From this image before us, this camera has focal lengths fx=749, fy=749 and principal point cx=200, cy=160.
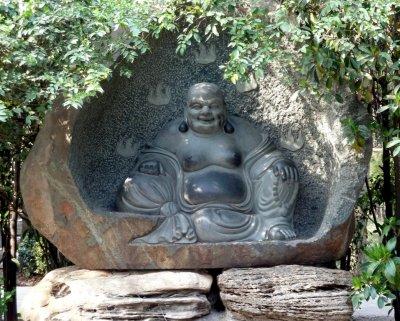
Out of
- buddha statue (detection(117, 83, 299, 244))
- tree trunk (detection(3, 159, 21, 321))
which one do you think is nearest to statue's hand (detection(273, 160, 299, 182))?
buddha statue (detection(117, 83, 299, 244))

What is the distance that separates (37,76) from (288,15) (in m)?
1.74

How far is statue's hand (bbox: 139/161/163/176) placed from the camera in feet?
19.5

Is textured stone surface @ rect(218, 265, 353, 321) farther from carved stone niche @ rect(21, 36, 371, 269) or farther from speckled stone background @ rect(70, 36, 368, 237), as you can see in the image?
speckled stone background @ rect(70, 36, 368, 237)

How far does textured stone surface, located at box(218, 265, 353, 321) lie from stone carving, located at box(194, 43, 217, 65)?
6.28ft

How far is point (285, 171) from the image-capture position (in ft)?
19.1

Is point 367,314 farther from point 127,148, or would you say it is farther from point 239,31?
point 239,31

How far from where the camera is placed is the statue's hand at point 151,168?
5938mm

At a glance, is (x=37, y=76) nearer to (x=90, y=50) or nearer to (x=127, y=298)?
(x=90, y=50)

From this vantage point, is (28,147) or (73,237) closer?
(73,237)

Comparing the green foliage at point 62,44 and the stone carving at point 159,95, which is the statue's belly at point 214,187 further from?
the green foliage at point 62,44

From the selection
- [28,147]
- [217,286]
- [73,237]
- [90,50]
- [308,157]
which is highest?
[90,50]

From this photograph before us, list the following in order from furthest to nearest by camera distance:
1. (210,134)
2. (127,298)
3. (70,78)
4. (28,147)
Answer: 1. (28,147)
2. (210,134)
3. (127,298)
4. (70,78)

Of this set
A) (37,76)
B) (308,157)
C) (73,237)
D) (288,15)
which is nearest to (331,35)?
(288,15)

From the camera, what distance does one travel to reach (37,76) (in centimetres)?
499
